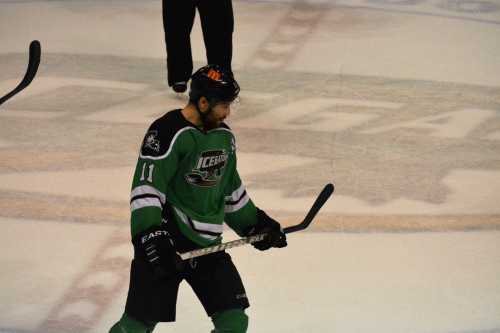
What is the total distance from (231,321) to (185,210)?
13.4 inches

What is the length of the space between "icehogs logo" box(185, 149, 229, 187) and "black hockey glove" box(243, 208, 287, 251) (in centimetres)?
25

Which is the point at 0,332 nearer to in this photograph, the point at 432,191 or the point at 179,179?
the point at 179,179

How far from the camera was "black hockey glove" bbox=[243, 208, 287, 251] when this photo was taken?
7.36 ft

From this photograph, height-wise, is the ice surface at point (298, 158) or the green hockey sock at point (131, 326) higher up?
the green hockey sock at point (131, 326)

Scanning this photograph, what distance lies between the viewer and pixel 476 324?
8.88ft

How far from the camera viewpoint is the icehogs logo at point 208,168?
2.06 metres

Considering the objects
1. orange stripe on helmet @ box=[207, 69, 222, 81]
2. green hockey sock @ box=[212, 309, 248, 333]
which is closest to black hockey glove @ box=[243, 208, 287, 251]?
green hockey sock @ box=[212, 309, 248, 333]

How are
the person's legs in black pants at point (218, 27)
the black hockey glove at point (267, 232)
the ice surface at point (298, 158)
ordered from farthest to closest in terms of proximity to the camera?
the person's legs in black pants at point (218, 27) → the ice surface at point (298, 158) → the black hockey glove at point (267, 232)

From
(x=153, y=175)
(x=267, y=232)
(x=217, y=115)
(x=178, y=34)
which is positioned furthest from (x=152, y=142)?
(x=178, y=34)

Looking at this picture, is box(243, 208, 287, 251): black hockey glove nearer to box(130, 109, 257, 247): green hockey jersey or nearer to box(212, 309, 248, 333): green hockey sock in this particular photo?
box(130, 109, 257, 247): green hockey jersey

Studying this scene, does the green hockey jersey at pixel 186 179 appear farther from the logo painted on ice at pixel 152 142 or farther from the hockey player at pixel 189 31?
the hockey player at pixel 189 31

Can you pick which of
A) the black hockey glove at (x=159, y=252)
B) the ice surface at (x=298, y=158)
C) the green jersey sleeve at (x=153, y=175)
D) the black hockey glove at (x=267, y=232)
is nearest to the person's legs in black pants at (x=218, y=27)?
the ice surface at (x=298, y=158)

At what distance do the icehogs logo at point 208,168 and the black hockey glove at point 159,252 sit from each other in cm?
20

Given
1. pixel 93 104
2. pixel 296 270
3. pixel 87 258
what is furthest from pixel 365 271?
pixel 93 104
